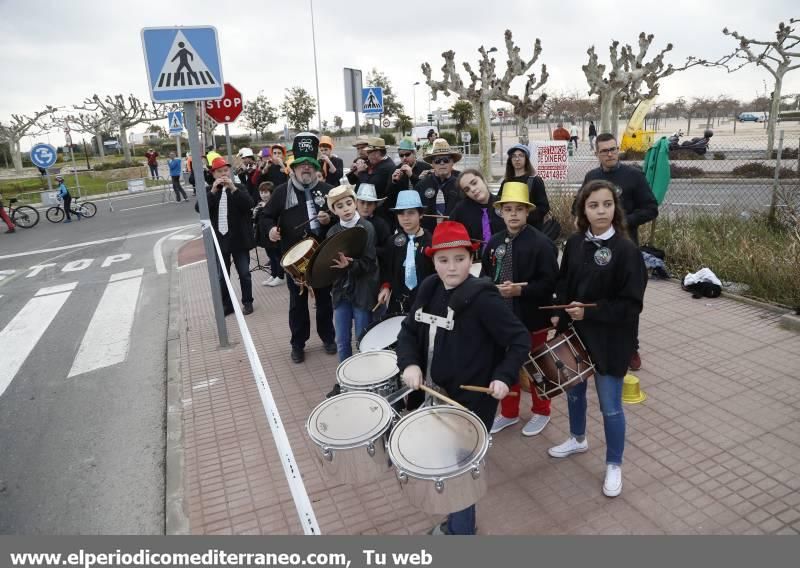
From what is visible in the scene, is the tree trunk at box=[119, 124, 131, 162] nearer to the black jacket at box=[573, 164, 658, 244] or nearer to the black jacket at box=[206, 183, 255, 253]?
the black jacket at box=[206, 183, 255, 253]

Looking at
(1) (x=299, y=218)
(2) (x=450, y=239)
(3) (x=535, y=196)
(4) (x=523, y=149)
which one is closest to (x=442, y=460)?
(2) (x=450, y=239)

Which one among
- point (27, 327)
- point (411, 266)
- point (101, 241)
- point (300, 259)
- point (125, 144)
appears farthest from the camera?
point (125, 144)

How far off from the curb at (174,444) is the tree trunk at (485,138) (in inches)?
608

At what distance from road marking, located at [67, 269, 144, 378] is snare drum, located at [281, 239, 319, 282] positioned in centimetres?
299

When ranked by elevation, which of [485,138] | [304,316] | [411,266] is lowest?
[304,316]

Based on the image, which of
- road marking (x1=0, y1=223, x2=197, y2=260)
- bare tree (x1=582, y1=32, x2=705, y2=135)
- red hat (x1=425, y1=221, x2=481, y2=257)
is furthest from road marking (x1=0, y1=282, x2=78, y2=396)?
bare tree (x1=582, y1=32, x2=705, y2=135)

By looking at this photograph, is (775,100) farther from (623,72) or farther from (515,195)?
(515,195)

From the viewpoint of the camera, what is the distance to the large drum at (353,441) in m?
2.73

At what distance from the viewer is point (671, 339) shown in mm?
6051

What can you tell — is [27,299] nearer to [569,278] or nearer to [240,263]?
[240,263]

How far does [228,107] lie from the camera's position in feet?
29.0

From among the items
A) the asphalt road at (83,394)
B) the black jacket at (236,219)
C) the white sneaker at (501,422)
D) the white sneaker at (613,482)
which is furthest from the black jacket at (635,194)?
the asphalt road at (83,394)

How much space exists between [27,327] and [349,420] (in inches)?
290

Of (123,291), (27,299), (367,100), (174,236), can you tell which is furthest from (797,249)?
(174,236)
